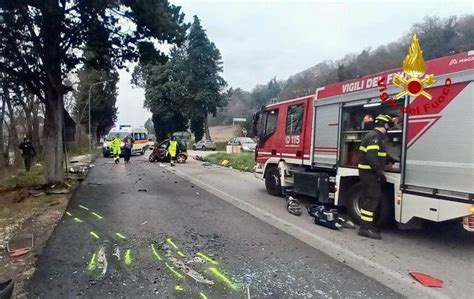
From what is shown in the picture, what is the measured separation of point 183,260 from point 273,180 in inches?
243

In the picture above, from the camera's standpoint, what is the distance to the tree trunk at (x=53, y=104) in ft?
37.5

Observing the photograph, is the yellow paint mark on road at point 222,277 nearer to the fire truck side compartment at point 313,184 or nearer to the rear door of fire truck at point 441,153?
the rear door of fire truck at point 441,153

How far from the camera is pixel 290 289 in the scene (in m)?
4.45

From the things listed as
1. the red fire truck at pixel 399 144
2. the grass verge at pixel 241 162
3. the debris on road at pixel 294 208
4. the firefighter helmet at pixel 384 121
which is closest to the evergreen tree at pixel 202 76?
the grass verge at pixel 241 162

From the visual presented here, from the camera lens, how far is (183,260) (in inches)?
211

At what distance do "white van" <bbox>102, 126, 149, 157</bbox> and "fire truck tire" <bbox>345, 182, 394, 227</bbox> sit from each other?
2515 cm

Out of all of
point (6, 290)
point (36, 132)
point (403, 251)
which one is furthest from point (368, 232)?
point (36, 132)

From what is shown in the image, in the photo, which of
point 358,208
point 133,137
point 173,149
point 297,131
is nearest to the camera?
point 358,208

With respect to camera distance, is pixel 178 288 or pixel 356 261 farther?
pixel 356 261

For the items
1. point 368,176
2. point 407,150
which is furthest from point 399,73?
point 368,176

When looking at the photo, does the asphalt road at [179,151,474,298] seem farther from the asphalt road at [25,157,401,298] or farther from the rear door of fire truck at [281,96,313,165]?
the rear door of fire truck at [281,96,313,165]

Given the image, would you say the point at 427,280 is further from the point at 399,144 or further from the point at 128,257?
the point at 128,257

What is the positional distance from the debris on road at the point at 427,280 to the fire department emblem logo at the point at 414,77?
105 inches

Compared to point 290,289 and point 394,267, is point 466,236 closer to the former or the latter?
point 394,267
